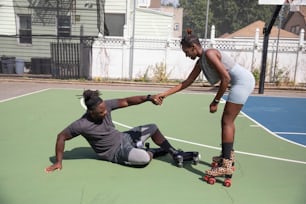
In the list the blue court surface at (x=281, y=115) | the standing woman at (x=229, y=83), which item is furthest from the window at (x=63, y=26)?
the standing woman at (x=229, y=83)

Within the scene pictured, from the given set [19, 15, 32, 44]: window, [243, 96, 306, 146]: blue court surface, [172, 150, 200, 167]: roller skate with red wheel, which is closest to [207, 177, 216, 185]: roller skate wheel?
[172, 150, 200, 167]: roller skate with red wheel

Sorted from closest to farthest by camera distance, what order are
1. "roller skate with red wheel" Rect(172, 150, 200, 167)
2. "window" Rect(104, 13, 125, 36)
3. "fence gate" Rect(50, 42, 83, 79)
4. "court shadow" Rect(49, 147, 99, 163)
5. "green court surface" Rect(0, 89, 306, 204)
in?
"green court surface" Rect(0, 89, 306, 204)
"roller skate with red wheel" Rect(172, 150, 200, 167)
"court shadow" Rect(49, 147, 99, 163)
"fence gate" Rect(50, 42, 83, 79)
"window" Rect(104, 13, 125, 36)

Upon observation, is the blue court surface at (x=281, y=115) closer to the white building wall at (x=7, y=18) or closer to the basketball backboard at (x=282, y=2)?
the basketball backboard at (x=282, y=2)

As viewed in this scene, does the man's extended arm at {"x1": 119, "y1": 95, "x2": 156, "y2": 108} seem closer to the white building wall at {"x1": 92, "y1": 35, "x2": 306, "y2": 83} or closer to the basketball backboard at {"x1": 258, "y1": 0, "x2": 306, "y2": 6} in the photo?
the basketball backboard at {"x1": 258, "y1": 0, "x2": 306, "y2": 6}

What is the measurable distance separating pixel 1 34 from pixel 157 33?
9798mm

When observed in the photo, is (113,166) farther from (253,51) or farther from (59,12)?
(59,12)

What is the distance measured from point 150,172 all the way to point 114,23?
18.8 m

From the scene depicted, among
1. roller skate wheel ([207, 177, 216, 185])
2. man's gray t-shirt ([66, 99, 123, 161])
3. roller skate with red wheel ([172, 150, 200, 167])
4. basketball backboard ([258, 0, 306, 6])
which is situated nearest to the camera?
roller skate wheel ([207, 177, 216, 185])

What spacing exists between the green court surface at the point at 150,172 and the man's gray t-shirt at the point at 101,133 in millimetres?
223

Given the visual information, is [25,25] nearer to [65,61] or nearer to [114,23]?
[65,61]

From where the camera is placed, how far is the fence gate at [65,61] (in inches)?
626

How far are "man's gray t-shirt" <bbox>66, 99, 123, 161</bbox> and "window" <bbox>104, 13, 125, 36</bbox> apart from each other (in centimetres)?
1743

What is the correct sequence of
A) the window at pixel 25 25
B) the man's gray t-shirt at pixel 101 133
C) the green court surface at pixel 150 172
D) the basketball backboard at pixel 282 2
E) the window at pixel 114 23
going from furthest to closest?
the window at pixel 114 23 < the window at pixel 25 25 < the basketball backboard at pixel 282 2 < the man's gray t-shirt at pixel 101 133 < the green court surface at pixel 150 172

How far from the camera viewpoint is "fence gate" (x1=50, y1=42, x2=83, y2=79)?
15.9 meters
